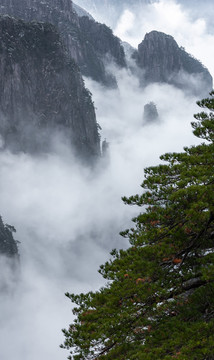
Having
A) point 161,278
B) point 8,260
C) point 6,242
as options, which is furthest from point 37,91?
point 161,278

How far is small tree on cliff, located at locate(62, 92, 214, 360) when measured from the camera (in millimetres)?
9730

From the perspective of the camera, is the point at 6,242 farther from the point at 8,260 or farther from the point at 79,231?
the point at 79,231

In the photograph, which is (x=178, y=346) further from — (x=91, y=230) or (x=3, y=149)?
(x=91, y=230)

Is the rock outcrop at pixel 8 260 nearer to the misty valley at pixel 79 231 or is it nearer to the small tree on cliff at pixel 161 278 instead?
the misty valley at pixel 79 231

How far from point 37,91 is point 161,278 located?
129 metres

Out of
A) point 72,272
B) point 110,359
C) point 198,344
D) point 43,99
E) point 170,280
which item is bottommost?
point 198,344

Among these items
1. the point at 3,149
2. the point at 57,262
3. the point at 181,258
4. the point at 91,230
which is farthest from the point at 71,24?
the point at 181,258

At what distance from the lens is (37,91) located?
5118 inches

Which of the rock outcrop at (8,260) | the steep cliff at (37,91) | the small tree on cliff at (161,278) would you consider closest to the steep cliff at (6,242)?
the rock outcrop at (8,260)

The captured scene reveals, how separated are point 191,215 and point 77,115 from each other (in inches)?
5366

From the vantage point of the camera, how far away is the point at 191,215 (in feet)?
31.2

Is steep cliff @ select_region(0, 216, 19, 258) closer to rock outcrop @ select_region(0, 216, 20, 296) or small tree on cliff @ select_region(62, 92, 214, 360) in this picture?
rock outcrop @ select_region(0, 216, 20, 296)

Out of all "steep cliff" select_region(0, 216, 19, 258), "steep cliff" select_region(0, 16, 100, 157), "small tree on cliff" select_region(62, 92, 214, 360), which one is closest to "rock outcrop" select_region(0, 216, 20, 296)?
"steep cliff" select_region(0, 216, 19, 258)

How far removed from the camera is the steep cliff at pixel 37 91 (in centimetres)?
11888
